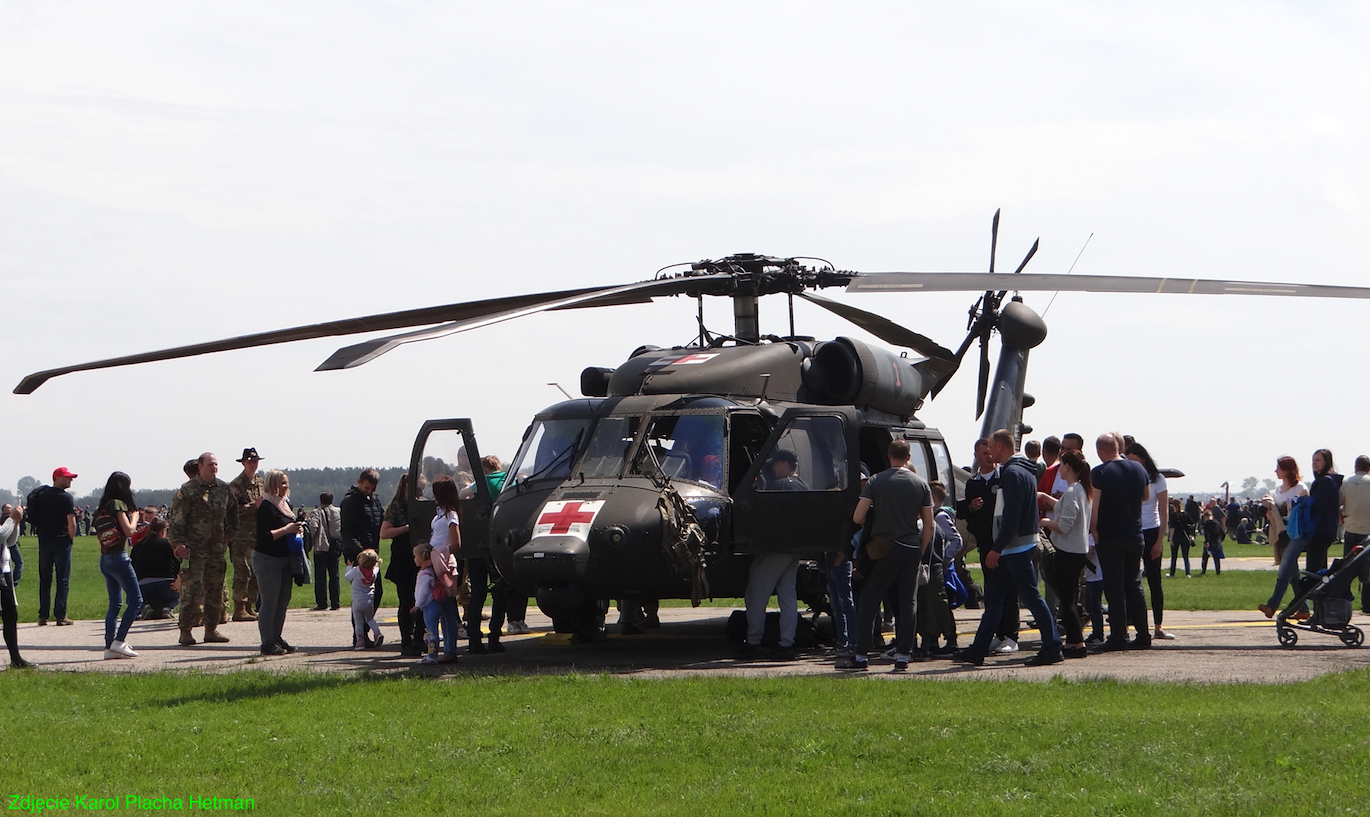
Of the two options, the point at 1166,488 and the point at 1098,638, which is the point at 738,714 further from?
the point at 1166,488

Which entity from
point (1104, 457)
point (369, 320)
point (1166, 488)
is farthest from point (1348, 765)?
point (369, 320)

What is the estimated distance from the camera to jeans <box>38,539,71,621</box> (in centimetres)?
1590

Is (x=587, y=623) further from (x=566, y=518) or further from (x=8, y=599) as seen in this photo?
(x=8, y=599)

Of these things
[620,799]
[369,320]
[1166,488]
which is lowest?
[620,799]

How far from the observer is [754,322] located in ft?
44.7

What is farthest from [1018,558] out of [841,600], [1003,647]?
[1003,647]

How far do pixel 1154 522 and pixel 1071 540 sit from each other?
5.89ft

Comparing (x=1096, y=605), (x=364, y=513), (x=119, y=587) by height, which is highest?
(x=364, y=513)

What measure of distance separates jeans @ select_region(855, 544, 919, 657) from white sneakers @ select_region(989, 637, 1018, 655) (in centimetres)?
174

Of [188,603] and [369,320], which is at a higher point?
[369,320]

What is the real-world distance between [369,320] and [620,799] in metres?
5.78

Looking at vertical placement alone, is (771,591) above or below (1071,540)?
below

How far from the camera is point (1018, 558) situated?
10.7m

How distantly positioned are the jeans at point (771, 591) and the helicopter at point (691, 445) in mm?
142
